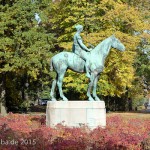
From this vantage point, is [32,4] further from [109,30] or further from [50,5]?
[109,30]

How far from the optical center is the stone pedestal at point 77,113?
14773 mm

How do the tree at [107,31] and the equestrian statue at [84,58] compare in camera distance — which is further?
the tree at [107,31]

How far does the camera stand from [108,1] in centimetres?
3309

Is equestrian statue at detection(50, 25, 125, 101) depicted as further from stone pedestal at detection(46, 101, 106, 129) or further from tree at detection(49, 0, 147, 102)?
tree at detection(49, 0, 147, 102)

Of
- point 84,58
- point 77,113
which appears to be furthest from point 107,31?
point 77,113

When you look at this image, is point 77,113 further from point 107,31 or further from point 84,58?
point 107,31

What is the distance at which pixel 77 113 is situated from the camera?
48.6 feet

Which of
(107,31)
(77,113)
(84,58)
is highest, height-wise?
(107,31)

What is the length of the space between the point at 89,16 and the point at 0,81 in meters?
9.79

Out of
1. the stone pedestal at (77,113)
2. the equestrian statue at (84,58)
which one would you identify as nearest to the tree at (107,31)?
the equestrian statue at (84,58)

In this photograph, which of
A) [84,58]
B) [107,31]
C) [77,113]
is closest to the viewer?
[77,113]

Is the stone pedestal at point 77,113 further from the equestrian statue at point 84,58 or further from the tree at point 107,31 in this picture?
the tree at point 107,31

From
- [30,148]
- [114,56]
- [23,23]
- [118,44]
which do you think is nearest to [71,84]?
[114,56]

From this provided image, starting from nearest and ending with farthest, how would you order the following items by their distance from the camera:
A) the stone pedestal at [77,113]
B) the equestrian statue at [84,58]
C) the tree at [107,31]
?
the stone pedestal at [77,113], the equestrian statue at [84,58], the tree at [107,31]
